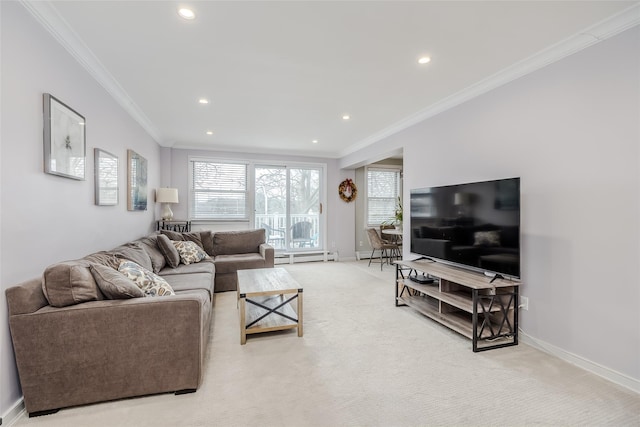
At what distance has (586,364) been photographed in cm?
214

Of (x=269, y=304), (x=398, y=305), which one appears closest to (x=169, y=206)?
(x=269, y=304)

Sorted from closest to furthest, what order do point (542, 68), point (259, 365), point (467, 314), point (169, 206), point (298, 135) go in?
point (259, 365) < point (542, 68) < point (467, 314) < point (298, 135) < point (169, 206)

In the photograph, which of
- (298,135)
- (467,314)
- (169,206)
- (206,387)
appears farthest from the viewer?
(169,206)

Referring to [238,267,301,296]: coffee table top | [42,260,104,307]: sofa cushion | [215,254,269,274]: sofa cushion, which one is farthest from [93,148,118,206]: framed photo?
[215,254,269,274]: sofa cushion

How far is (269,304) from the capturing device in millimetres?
3184

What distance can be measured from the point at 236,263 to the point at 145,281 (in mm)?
2128

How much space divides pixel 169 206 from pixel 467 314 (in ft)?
16.5

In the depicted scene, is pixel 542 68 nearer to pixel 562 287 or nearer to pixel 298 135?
pixel 562 287

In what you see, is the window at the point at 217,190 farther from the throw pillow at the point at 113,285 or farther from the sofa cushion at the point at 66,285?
the sofa cushion at the point at 66,285

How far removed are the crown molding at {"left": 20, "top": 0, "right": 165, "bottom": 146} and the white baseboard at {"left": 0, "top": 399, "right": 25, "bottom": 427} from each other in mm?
2328

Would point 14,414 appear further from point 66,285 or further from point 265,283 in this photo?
point 265,283

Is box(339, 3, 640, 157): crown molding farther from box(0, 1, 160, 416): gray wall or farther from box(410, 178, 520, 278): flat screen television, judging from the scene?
box(0, 1, 160, 416): gray wall

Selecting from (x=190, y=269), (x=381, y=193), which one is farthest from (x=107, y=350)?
(x=381, y=193)

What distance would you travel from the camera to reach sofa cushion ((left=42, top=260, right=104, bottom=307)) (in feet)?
5.52
